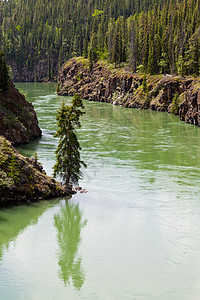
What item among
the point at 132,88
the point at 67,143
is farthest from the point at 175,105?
the point at 67,143

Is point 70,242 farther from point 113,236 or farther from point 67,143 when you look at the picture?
point 67,143

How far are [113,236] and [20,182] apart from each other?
10127 mm

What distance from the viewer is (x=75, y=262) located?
Answer: 28.2 meters

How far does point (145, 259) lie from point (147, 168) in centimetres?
2391

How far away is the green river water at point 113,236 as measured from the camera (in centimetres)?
2509

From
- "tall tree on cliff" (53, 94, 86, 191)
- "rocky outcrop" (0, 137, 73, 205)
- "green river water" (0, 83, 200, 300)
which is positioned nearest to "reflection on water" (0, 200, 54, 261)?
"green river water" (0, 83, 200, 300)

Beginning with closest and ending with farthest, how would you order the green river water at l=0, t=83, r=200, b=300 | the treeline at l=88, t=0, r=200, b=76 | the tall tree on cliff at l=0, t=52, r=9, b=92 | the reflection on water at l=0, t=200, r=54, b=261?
1. the green river water at l=0, t=83, r=200, b=300
2. the reflection on water at l=0, t=200, r=54, b=261
3. the tall tree on cliff at l=0, t=52, r=9, b=92
4. the treeline at l=88, t=0, r=200, b=76

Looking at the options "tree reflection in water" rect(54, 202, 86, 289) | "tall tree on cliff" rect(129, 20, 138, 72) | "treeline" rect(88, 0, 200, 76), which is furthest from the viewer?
"tall tree on cliff" rect(129, 20, 138, 72)

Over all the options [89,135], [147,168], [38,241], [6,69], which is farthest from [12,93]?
[38,241]

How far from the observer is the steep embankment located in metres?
92.9

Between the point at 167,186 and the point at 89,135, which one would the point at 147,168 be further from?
the point at 89,135

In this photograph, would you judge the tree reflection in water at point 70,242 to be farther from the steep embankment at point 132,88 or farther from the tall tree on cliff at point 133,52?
the tall tree on cliff at point 133,52

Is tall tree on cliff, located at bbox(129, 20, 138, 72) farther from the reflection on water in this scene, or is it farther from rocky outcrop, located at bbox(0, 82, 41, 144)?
the reflection on water

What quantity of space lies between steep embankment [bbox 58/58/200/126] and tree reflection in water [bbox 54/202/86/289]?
5523cm
